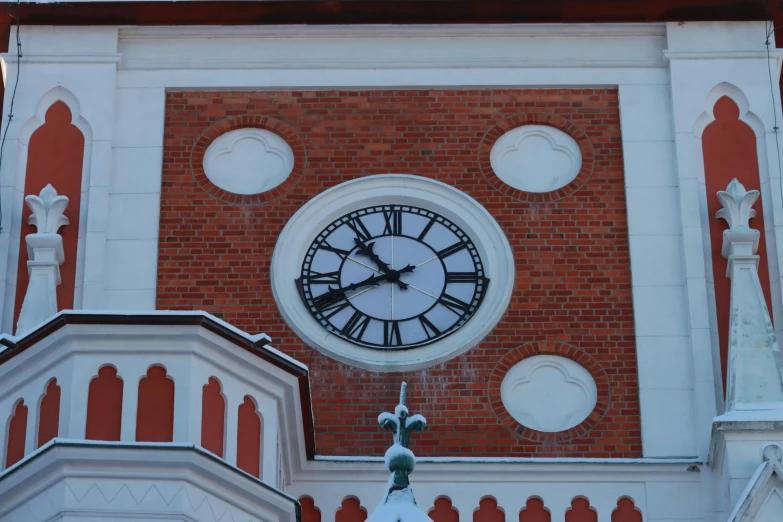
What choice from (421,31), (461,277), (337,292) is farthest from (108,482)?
(421,31)

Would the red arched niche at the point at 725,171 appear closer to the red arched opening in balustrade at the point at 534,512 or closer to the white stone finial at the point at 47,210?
the red arched opening in balustrade at the point at 534,512

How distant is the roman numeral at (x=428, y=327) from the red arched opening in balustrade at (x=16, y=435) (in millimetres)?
3794

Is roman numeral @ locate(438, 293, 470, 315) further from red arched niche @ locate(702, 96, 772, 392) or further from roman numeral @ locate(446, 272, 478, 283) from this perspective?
red arched niche @ locate(702, 96, 772, 392)

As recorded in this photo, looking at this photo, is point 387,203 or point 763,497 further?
point 387,203

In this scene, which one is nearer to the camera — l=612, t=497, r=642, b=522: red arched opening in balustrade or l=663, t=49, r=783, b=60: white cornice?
l=612, t=497, r=642, b=522: red arched opening in balustrade

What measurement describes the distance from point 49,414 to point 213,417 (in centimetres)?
103

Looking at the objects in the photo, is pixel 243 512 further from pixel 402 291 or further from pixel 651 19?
pixel 651 19

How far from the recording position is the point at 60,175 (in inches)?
784

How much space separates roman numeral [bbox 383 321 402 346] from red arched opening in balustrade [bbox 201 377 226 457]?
2774 millimetres

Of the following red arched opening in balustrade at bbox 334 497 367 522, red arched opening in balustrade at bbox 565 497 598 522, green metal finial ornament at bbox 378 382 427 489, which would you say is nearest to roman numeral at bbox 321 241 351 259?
red arched opening in balustrade at bbox 334 497 367 522

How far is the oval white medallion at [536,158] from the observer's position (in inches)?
783

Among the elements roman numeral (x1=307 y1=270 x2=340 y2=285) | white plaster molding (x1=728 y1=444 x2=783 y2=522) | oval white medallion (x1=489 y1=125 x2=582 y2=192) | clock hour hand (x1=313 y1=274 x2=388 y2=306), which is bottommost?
white plaster molding (x1=728 y1=444 x2=783 y2=522)

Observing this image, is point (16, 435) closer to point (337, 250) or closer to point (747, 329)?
point (337, 250)

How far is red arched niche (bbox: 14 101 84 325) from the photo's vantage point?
761 inches
